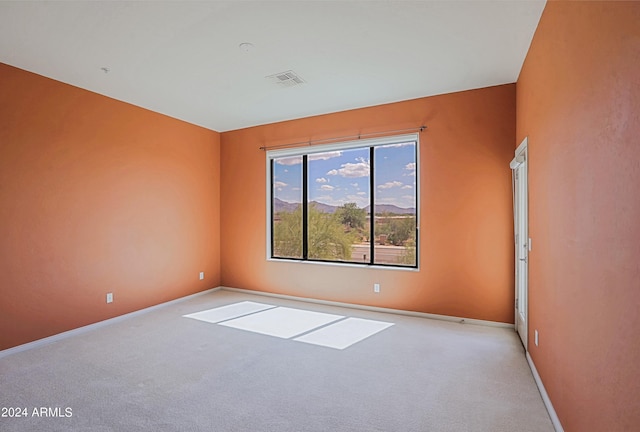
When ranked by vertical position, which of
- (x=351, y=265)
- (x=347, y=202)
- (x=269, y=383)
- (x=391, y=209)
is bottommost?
(x=269, y=383)

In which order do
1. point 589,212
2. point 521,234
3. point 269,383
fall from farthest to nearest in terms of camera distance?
point 521,234, point 269,383, point 589,212

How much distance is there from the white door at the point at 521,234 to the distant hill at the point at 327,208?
1192 millimetres

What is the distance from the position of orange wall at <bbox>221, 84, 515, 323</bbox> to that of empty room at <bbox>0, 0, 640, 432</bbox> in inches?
1.0

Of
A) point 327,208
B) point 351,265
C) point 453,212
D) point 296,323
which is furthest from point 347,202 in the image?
point 296,323

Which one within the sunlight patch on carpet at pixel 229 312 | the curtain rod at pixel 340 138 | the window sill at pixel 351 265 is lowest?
the sunlight patch on carpet at pixel 229 312

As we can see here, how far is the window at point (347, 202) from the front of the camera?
4.50m

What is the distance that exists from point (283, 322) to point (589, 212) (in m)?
3.27

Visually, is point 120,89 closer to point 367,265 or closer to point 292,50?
point 292,50

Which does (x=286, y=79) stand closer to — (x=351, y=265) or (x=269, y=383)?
(x=351, y=265)

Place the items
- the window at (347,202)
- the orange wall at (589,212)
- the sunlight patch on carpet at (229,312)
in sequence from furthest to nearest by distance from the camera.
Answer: the window at (347,202)
the sunlight patch on carpet at (229,312)
the orange wall at (589,212)

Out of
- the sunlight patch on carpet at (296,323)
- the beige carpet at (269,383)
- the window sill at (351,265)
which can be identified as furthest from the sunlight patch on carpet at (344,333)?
the window sill at (351,265)

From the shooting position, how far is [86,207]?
386cm

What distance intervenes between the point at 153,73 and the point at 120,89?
0.71 metres

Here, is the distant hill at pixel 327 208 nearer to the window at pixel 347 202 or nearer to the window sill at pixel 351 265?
the window at pixel 347 202
